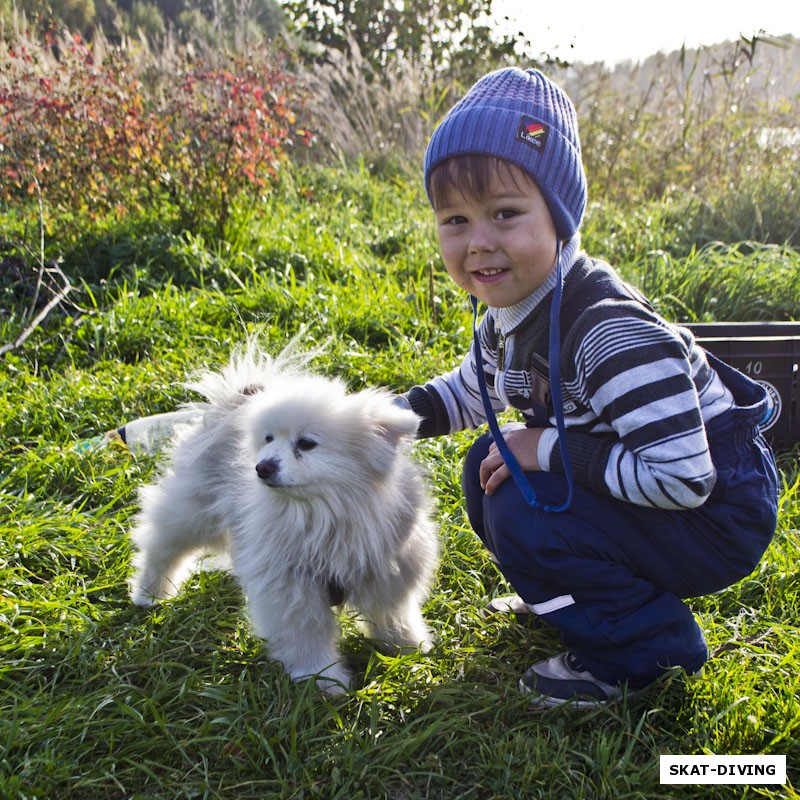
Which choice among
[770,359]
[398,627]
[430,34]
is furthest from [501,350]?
[430,34]

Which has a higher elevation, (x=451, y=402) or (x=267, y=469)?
(x=267, y=469)

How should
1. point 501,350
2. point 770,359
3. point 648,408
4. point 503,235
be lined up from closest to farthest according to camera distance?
1. point 648,408
2. point 503,235
3. point 501,350
4. point 770,359

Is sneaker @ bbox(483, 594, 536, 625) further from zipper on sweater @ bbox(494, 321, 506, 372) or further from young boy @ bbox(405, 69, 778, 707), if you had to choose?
zipper on sweater @ bbox(494, 321, 506, 372)

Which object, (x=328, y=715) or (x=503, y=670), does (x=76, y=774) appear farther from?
(x=503, y=670)

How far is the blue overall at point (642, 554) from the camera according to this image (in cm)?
179

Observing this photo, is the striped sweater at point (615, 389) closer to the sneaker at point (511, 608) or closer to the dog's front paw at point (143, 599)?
the sneaker at point (511, 608)

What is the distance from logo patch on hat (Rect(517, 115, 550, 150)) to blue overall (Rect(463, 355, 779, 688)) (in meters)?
0.78

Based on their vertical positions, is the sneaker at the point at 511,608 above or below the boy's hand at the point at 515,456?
below

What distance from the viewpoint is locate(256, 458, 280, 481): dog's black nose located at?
1.80 meters

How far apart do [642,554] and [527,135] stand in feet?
3.37

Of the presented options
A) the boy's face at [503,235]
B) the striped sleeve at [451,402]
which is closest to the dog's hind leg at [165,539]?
the striped sleeve at [451,402]

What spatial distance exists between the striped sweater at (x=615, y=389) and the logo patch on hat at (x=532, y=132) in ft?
0.88

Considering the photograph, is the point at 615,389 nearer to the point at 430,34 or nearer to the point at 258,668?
the point at 258,668

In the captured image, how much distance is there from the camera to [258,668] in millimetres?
2010
